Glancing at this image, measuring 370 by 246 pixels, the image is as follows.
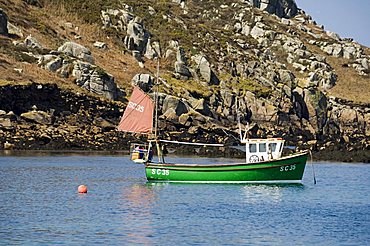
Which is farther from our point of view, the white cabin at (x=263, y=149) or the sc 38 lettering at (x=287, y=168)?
the sc 38 lettering at (x=287, y=168)

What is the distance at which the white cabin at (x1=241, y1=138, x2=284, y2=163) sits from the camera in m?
56.7

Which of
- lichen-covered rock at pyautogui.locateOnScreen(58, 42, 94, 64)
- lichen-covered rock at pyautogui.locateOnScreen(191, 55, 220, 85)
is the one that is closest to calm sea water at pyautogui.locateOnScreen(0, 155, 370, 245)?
lichen-covered rock at pyautogui.locateOnScreen(58, 42, 94, 64)

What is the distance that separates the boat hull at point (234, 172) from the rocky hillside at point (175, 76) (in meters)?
38.3

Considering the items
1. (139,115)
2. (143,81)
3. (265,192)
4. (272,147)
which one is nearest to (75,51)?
(143,81)

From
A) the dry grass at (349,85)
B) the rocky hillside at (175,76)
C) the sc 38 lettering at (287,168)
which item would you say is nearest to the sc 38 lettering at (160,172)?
the sc 38 lettering at (287,168)

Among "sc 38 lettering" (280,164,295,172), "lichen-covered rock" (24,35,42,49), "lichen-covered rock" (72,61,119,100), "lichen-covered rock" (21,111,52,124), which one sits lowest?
"sc 38 lettering" (280,164,295,172)

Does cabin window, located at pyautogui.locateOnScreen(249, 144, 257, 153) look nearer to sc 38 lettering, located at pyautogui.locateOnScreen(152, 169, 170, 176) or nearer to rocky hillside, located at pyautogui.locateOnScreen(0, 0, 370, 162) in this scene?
sc 38 lettering, located at pyautogui.locateOnScreen(152, 169, 170, 176)

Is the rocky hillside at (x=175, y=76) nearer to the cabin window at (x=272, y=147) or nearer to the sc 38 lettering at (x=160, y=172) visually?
the sc 38 lettering at (x=160, y=172)

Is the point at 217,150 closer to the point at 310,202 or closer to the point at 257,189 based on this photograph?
the point at 257,189

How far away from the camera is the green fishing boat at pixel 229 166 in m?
56.0

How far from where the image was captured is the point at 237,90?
5037 inches

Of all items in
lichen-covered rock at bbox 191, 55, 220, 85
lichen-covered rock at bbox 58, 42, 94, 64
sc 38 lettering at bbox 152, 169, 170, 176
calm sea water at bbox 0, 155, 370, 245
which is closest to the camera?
calm sea water at bbox 0, 155, 370, 245

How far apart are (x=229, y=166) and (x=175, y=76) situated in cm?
7170

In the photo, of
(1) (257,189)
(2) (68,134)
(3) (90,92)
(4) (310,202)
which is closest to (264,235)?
(4) (310,202)
